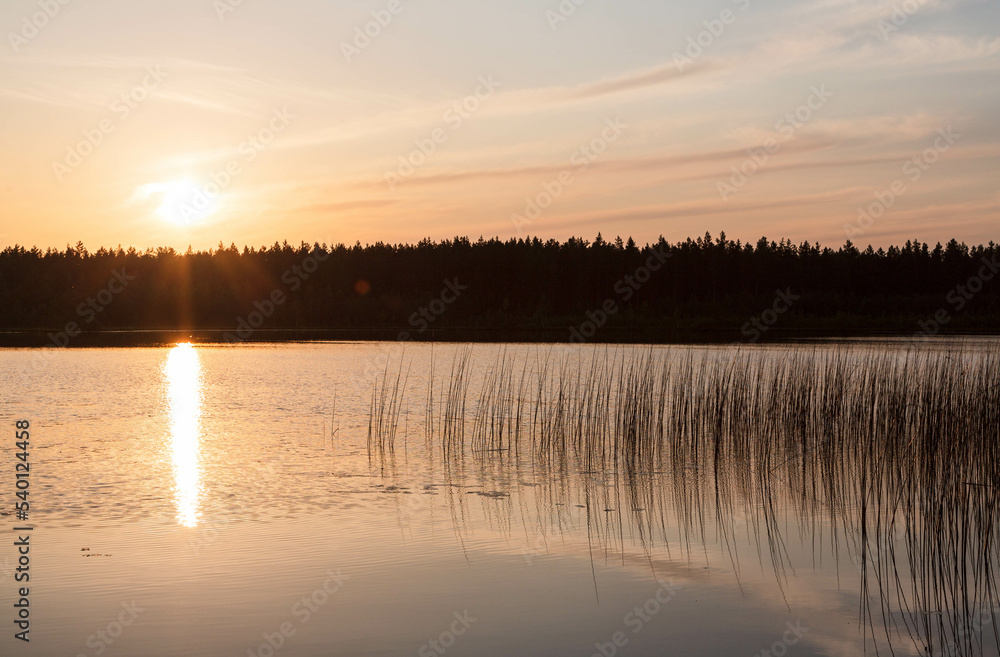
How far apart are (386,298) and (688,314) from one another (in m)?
22.9

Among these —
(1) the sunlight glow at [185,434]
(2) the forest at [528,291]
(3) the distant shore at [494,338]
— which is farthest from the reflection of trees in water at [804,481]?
(2) the forest at [528,291]

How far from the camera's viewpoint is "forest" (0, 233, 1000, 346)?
66312 millimetres

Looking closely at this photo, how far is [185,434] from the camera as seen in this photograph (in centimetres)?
1291

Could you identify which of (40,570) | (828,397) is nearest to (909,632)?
(40,570)

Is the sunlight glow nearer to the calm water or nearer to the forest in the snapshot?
the calm water

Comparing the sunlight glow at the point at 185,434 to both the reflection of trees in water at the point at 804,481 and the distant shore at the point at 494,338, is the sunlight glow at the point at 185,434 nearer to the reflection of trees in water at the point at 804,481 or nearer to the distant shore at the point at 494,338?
the reflection of trees in water at the point at 804,481

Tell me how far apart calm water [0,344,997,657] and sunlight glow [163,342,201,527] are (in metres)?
0.05

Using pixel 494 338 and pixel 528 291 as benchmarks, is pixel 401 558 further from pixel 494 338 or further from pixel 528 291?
pixel 528 291

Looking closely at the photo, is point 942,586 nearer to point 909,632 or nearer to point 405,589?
point 909,632

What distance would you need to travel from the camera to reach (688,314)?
67.0 m

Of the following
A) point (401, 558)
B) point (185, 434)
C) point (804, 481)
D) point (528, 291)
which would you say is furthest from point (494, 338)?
point (401, 558)

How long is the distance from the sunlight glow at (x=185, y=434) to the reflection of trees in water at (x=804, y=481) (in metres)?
2.42

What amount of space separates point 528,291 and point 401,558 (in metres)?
69.4

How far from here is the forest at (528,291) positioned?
66.3 m
